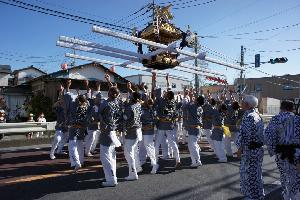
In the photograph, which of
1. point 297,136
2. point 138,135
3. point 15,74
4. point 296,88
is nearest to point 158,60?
point 138,135

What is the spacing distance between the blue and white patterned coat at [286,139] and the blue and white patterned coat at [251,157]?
198 millimetres

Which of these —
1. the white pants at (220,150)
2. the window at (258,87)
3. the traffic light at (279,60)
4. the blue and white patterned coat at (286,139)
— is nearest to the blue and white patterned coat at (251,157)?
the blue and white patterned coat at (286,139)

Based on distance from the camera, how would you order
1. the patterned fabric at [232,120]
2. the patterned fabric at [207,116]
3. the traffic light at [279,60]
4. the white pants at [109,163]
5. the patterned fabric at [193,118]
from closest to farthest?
the white pants at [109,163] → the patterned fabric at [193,118] → the patterned fabric at [207,116] → the patterned fabric at [232,120] → the traffic light at [279,60]

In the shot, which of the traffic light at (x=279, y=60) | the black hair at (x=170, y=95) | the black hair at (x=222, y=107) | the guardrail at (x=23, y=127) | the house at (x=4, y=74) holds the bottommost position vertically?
the guardrail at (x=23, y=127)

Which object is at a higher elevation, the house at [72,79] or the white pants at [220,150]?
the house at [72,79]

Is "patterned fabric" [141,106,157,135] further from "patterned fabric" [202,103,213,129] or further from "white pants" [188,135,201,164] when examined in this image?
"patterned fabric" [202,103,213,129]

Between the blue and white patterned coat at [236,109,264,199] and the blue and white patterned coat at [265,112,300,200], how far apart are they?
7.8 inches

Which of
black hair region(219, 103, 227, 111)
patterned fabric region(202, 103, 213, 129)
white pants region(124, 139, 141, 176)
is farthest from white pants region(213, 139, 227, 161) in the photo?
white pants region(124, 139, 141, 176)

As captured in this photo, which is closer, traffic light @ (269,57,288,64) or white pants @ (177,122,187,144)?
white pants @ (177,122,187,144)

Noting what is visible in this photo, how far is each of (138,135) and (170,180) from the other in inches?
49.9

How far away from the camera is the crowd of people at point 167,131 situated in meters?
5.30

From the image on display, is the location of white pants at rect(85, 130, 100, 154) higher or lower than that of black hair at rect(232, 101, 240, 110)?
lower

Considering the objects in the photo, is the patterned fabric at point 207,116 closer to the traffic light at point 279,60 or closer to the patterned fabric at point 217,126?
the patterned fabric at point 217,126

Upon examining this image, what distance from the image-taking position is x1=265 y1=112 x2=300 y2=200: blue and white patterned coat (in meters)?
5.17
